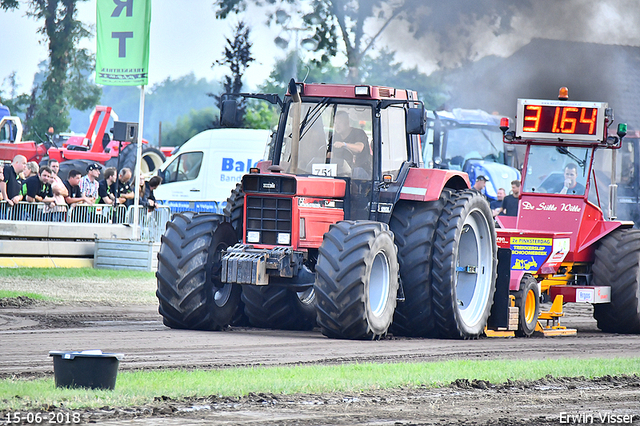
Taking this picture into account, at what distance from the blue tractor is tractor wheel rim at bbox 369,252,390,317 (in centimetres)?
1767

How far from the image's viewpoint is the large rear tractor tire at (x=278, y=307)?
464 inches

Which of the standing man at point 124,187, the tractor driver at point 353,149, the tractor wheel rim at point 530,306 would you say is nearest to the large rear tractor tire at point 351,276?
the tractor driver at point 353,149

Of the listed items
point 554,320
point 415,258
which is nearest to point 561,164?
point 554,320

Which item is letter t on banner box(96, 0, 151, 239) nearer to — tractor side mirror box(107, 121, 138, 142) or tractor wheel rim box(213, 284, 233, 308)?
tractor side mirror box(107, 121, 138, 142)

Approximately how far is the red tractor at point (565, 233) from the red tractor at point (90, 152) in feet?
44.7

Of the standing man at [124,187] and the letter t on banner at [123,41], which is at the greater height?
the letter t on banner at [123,41]

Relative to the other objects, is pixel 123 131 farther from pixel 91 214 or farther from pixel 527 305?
pixel 527 305

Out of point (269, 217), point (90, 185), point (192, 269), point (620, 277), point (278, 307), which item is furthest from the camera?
point (90, 185)

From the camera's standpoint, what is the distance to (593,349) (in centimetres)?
1090

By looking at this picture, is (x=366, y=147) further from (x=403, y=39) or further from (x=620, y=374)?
(x=403, y=39)

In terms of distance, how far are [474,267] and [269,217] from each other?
2.66m

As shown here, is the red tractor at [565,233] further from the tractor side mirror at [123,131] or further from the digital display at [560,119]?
the tractor side mirror at [123,131]

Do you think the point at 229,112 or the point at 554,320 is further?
the point at 554,320

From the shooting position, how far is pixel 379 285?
1058 centimetres
